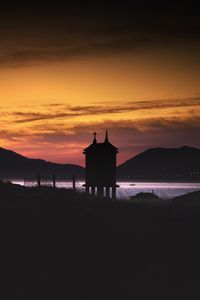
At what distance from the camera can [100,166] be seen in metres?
48.0

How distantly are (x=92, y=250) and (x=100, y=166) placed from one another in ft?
72.5

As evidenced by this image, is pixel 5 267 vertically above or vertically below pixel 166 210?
below


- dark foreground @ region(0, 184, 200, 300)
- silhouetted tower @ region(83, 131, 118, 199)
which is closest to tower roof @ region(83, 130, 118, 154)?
silhouetted tower @ region(83, 131, 118, 199)

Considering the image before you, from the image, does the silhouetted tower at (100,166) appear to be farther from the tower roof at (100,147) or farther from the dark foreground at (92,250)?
the dark foreground at (92,250)

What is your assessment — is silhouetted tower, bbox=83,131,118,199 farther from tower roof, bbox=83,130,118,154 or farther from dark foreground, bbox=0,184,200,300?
dark foreground, bbox=0,184,200,300

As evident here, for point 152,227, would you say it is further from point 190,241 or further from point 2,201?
point 2,201

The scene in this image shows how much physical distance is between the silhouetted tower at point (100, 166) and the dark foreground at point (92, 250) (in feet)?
46.4

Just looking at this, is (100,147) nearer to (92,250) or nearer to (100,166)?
(100,166)

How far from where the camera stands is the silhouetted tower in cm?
4800

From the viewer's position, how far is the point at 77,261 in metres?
25.0

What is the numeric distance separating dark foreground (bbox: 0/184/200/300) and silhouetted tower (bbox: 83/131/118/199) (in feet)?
46.4

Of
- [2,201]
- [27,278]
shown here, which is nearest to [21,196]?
[2,201]

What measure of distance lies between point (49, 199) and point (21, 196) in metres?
2.36

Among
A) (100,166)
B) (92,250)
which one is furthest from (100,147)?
(92,250)
